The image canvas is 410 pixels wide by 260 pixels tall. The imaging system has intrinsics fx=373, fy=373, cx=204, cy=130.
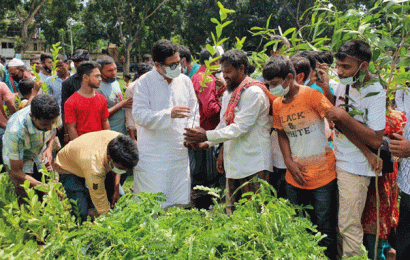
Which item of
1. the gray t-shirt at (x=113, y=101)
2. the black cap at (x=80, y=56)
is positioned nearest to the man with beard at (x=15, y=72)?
the black cap at (x=80, y=56)

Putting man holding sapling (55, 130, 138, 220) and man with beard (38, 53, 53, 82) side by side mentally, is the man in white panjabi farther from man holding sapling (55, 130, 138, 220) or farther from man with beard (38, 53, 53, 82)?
man with beard (38, 53, 53, 82)

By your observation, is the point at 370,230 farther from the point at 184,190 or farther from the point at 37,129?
the point at 37,129

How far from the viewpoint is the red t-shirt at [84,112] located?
3986mm

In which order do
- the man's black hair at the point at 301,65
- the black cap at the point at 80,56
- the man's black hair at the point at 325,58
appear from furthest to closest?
the black cap at the point at 80,56 < the man's black hair at the point at 325,58 < the man's black hair at the point at 301,65

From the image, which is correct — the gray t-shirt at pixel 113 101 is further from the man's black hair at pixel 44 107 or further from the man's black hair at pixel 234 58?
the man's black hair at pixel 234 58

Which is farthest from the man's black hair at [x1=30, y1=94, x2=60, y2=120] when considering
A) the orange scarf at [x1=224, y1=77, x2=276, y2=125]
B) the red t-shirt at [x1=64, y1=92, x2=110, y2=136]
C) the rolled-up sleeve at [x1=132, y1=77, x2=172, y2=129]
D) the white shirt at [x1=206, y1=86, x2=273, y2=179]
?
the orange scarf at [x1=224, y1=77, x2=276, y2=125]

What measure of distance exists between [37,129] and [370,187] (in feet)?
9.36

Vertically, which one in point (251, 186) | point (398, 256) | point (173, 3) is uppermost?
point (173, 3)

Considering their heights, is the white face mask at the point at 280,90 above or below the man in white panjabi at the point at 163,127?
above

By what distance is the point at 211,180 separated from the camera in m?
4.59

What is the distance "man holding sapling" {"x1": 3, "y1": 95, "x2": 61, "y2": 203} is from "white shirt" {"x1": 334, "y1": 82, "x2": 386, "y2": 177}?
7.61ft

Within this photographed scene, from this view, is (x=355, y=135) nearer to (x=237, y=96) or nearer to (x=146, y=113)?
(x=237, y=96)

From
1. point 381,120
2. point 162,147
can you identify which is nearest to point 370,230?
point 381,120

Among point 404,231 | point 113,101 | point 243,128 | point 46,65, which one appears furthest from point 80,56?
point 404,231
